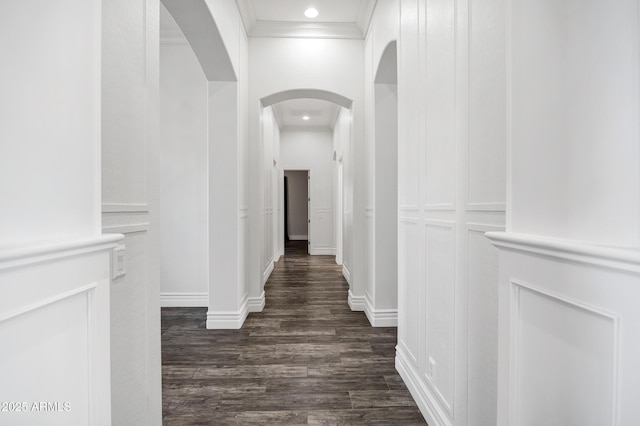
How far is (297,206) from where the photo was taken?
485 inches

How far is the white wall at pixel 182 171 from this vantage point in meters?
3.87

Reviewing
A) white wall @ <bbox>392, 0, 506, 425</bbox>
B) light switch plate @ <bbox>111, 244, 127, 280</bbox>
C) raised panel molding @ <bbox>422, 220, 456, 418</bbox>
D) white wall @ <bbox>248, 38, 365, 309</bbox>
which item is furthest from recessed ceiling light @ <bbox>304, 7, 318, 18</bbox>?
light switch plate @ <bbox>111, 244, 127, 280</bbox>

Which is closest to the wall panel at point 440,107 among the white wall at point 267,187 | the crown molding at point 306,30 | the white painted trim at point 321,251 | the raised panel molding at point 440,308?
the raised panel molding at point 440,308

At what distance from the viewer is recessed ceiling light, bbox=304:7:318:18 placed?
3504 mm

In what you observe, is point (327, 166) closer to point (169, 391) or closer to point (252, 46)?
point (252, 46)

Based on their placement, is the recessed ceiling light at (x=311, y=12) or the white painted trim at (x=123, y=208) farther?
the recessed ceiling light at (x=311, y=12)

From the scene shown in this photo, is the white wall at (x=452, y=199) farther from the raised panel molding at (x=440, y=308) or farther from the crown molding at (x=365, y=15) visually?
the crown molding at (x=365, y=15)

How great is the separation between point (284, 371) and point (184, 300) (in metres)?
2.07

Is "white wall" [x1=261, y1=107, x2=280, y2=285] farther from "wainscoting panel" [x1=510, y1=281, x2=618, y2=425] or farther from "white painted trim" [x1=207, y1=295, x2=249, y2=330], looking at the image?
"wainscoting panel" [x1=510, y1=281, x2=618, y2=425]

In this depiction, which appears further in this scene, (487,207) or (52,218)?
(487,207)

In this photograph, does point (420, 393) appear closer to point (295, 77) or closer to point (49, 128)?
point (49, 128)

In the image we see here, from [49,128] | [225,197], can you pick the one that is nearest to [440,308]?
[49,128]

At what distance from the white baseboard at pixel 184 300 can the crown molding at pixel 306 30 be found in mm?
3113

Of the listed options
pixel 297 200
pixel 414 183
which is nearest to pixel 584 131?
pixel 414 183
